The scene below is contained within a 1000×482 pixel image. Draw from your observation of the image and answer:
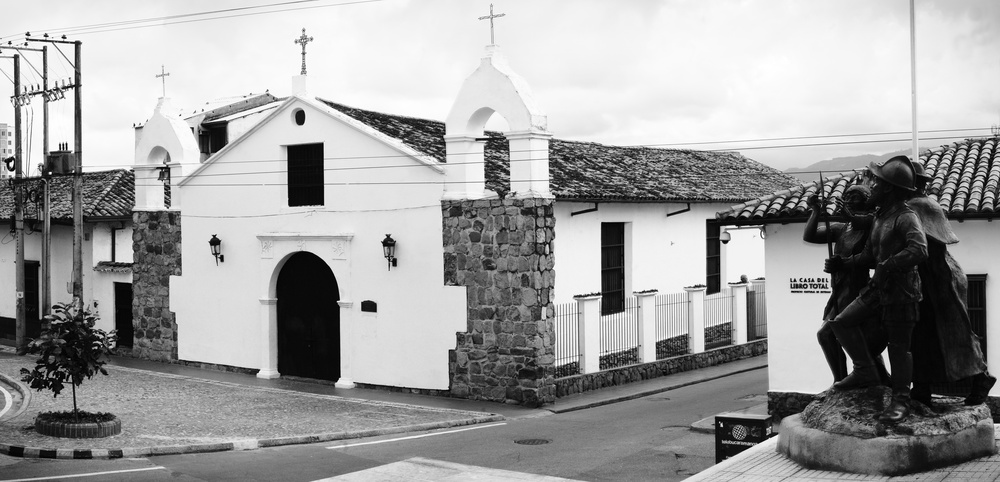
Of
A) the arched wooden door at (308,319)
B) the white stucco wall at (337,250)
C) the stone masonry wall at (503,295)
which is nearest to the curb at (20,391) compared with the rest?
the white stucco wall at (337,250)

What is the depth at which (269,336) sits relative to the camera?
72.2 ft

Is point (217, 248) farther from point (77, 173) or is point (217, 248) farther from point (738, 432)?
point (738, 432)

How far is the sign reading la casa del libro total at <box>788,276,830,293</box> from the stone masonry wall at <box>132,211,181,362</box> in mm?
13946

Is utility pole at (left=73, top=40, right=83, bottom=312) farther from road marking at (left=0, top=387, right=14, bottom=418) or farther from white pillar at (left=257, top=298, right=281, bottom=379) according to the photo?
white pillar at (left=257, top=298, right=281, bottom=379)

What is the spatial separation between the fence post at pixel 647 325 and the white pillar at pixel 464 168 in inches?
196

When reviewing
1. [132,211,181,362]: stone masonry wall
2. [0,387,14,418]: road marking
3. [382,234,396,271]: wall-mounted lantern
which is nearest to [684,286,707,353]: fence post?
[382,234,396,271]: wall-mounted lantern

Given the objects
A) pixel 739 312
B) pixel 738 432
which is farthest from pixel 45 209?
pixel 738 432

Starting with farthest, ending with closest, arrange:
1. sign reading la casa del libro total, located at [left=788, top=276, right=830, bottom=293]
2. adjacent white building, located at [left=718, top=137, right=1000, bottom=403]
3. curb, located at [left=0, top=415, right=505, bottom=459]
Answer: sign reading la casa del libro total, located at [left=788, top=276, right=830, bottom=293]
adjacent white building, located at [left=718, top=137, right=1000, bottom=403]
curb, located at [left=0, top=415, right=505, bottom=459]

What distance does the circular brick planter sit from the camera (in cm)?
1507

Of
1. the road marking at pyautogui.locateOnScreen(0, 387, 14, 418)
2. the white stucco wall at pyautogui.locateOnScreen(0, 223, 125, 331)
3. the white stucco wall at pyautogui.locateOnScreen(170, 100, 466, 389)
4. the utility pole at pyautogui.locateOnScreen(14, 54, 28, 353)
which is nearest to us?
the road marking at pyautogui.locateOnScreen(0, 387, 14, 418)

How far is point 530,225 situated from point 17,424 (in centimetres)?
874

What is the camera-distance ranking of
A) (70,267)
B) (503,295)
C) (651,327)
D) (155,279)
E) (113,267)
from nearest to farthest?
(503,295), (651,327), (155,279), (113,267), (70,267)

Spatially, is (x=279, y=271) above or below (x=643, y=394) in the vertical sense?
above

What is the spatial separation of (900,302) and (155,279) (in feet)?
62.8
